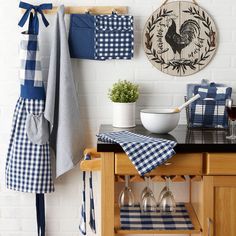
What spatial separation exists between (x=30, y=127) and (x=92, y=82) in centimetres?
49

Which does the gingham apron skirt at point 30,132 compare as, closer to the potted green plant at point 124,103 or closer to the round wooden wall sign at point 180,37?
the potted green plant at point 124,103

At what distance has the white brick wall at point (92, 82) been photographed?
3.18m

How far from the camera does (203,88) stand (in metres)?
3.10

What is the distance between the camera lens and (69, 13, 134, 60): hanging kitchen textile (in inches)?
123

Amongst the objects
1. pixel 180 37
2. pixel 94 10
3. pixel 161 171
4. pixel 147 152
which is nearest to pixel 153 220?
pixel 161 171

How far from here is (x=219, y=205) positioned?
8.86 ft

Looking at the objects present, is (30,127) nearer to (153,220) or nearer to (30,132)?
(30,132)

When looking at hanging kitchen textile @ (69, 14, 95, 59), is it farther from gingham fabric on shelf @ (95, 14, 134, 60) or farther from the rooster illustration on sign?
the rooster illustration on sign

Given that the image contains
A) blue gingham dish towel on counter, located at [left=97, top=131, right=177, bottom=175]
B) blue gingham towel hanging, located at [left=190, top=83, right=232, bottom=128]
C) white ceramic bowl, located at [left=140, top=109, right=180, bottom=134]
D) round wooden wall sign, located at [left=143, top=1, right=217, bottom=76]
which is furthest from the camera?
round wooden wall sign, located at [left=143, top=1, right=217, bottom=76]

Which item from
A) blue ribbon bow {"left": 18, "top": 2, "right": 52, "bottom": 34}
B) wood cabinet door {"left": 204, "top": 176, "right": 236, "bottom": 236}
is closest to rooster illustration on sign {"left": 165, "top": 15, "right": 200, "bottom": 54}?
blue ribbon bow {"left": 18, "top": 2, "right": 52, "bottom": 34}

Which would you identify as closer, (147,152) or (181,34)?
(147,152)

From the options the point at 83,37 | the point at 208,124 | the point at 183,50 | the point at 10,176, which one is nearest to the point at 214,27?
the point at 183,50

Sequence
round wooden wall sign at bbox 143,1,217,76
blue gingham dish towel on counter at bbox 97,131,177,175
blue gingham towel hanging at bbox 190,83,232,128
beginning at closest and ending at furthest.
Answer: blue gingham dish towel on counter at bbox 97,131,177,175 → blue gingham towel hanging at bbox 190,83,232,128 → round wooden wall sign at bbox 143,1,217,76

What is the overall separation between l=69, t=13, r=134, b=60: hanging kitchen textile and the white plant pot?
0.31 meters
